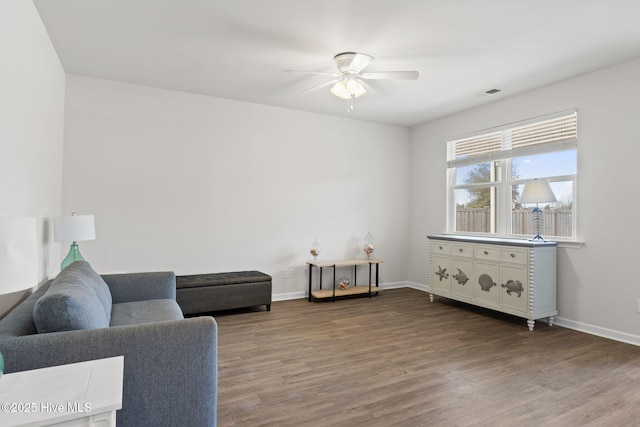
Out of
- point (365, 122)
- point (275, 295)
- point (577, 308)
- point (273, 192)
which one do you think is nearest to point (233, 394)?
point (275, 295)

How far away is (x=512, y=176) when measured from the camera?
452 centimetres

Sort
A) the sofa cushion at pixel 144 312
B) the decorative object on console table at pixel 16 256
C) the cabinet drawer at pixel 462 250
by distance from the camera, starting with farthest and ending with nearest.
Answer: the cabinet drawer at pixel 462 250 → the sofa cushion at pixel 144 312 → the decorative object on console table at pixel 16 256

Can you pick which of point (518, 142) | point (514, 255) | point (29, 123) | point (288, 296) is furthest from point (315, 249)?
point (29, 123)

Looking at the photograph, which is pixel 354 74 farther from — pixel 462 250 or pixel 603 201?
pixel 603 201

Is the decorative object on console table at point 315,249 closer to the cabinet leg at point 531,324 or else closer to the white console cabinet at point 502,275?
the white console cabinet at point 502,275

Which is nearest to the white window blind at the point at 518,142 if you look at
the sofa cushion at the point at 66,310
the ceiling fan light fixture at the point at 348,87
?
the ceiling fan light fixture at the point at 348,87

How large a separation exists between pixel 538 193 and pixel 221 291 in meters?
3.62

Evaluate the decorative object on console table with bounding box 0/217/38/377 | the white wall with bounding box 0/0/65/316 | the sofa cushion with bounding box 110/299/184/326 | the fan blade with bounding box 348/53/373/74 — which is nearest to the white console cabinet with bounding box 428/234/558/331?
the fan blade with bounding box 348/53/373/74

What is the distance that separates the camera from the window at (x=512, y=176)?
3.93 m

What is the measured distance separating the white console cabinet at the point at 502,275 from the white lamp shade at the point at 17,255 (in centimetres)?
401

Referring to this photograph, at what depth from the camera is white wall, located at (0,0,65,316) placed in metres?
2.08

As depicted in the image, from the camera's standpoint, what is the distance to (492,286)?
13.5ft

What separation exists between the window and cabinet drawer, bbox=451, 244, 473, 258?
1.77ft

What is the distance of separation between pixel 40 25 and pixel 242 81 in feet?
5.89
